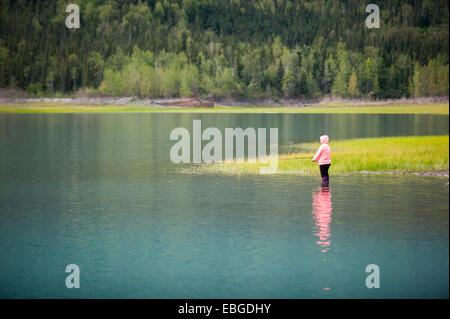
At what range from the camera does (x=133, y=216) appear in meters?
28.1

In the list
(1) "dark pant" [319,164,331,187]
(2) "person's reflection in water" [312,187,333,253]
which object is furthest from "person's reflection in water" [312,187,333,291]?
(1) "dark pant" [319,164,331,187]

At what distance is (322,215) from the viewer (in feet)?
90.3

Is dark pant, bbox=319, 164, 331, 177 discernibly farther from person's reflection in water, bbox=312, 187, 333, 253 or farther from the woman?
person's reflection in water, bbox=312, 187, 333, 253

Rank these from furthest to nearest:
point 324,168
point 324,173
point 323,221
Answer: point 324,173 < point 324,168 < point 323,221

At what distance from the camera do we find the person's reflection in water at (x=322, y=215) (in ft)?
75.4

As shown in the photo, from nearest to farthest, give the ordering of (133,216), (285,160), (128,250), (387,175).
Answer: (128,250) < (133,216) < (387,175) < (285,160)

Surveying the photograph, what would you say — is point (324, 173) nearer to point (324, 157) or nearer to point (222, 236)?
point (324, 157)

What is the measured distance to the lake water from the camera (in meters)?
18.4

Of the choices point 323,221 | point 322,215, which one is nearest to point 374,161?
point 322,215

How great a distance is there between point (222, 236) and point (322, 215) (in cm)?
587

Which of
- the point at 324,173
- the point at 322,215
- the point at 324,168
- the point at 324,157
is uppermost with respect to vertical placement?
the point at 324,157
